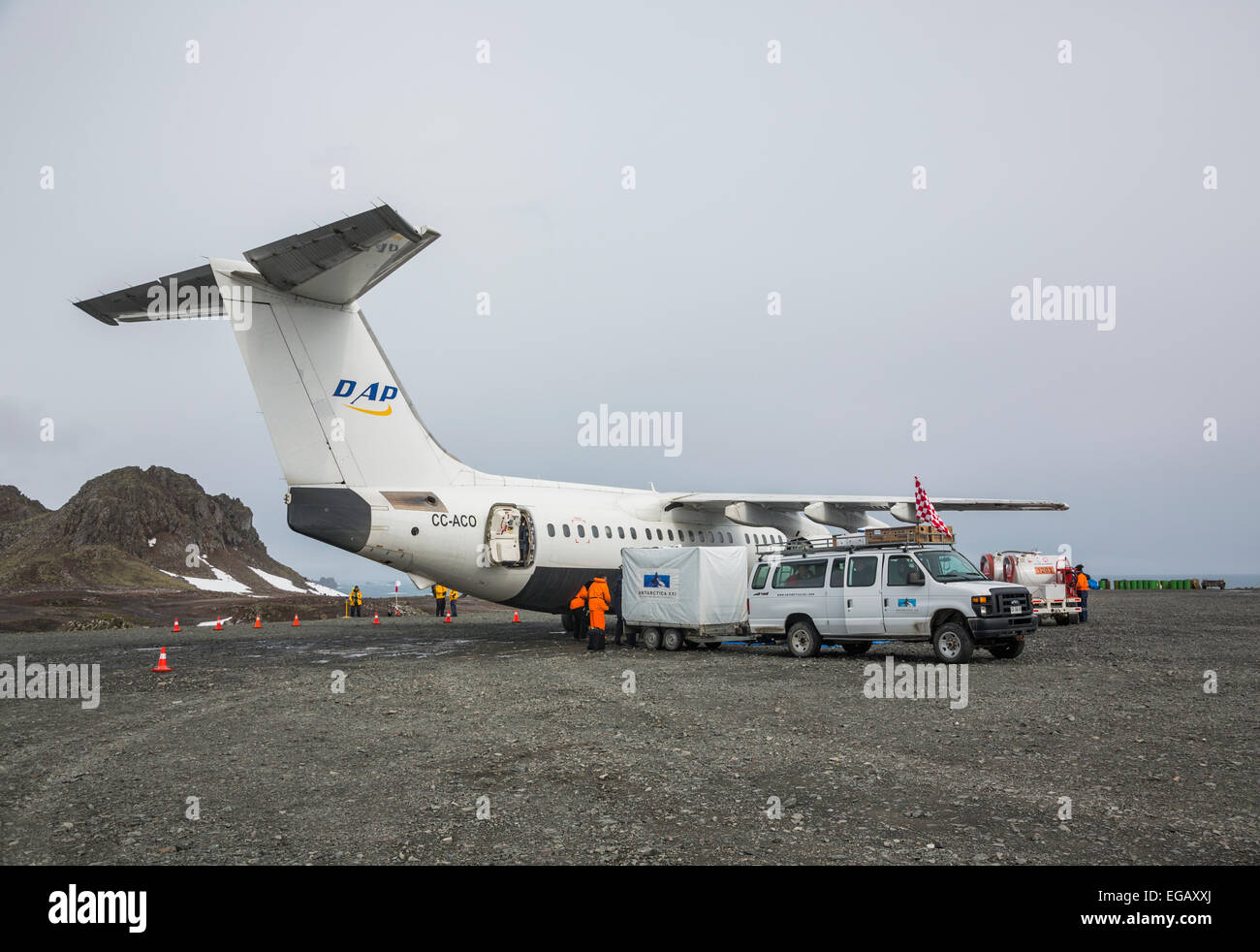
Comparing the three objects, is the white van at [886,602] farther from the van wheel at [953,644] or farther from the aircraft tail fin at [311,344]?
the aircraft tail fin at [311,344]

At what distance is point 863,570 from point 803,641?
1.92 metres

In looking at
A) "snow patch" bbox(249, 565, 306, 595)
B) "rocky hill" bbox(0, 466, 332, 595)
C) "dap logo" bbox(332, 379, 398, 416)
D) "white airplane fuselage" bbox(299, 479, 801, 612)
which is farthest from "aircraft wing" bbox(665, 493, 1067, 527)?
"snow patch" bbox(249, 565, 306, 595)

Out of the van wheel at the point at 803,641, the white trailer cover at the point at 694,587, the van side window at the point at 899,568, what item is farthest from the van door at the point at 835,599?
Result: the white trailer cover at the point at 694,587

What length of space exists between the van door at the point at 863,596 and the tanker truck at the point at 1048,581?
12.0 m

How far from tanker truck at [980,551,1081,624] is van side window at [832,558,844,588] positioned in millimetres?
11948

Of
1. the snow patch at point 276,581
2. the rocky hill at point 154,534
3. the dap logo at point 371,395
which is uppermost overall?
the dap logo at point 371,395

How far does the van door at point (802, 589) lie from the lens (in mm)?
16172

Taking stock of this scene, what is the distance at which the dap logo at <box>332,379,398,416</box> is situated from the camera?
16219mm

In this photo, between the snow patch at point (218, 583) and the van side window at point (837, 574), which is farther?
the snow patch at point (218, 583)
